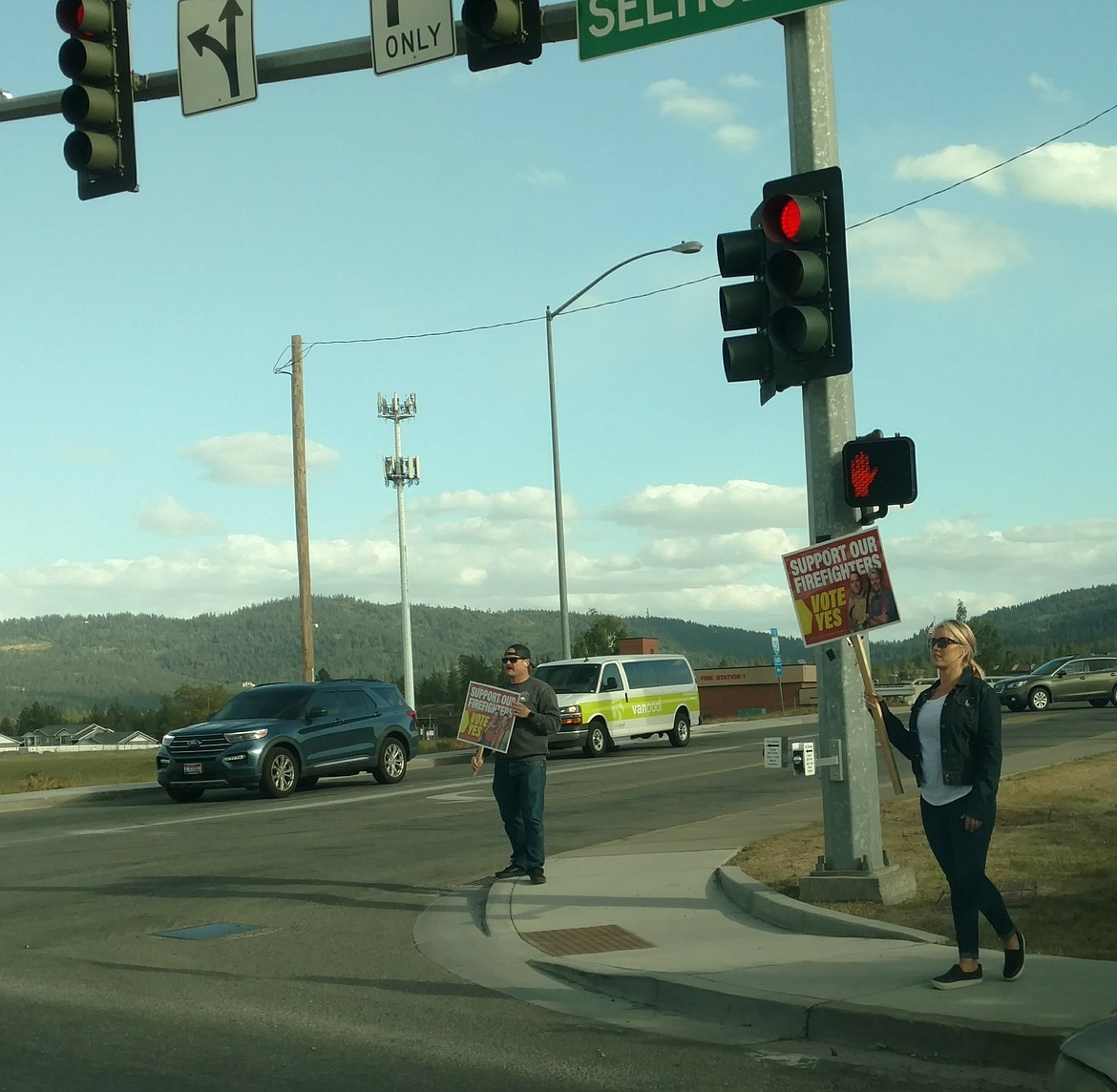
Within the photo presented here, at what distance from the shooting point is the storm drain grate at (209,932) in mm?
9867

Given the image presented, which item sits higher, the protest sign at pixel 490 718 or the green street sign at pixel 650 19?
the green street sign at pixel 650 19

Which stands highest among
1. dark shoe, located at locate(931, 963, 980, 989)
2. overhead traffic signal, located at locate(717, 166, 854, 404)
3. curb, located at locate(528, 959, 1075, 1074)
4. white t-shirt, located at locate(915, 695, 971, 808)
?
overhead traffic signal, located at locate(717, 166, 854, 404)

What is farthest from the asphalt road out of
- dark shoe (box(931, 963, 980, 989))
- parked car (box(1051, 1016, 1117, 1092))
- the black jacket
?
parked car (box(1051, 1016, 1117, 1092))

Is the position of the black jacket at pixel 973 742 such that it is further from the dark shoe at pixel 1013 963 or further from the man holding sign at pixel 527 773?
the man holding sign at pixel 527 773

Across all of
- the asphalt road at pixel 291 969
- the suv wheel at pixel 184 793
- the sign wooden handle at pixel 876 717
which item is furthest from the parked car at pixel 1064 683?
the sign wooden handle at pixel 876 717

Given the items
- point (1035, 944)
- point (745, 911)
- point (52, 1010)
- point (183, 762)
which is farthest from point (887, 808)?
point (183, 762)

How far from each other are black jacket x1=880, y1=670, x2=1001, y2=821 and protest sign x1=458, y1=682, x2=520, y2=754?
4.89 metres

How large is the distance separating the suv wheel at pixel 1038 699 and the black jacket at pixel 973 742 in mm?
37202

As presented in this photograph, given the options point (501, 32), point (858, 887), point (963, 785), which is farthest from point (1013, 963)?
point (501, 32)

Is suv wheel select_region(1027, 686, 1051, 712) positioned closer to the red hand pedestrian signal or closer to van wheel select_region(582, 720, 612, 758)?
van wheel select_region(582, 720, 612, 758)

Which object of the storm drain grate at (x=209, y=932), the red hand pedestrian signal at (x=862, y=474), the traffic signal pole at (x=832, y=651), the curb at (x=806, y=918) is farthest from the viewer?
the storm drain grate at (x=209, y=932)

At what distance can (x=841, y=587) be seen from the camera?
29.1 ft

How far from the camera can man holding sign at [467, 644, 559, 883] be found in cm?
1158

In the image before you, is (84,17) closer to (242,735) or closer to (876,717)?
(876,717)
